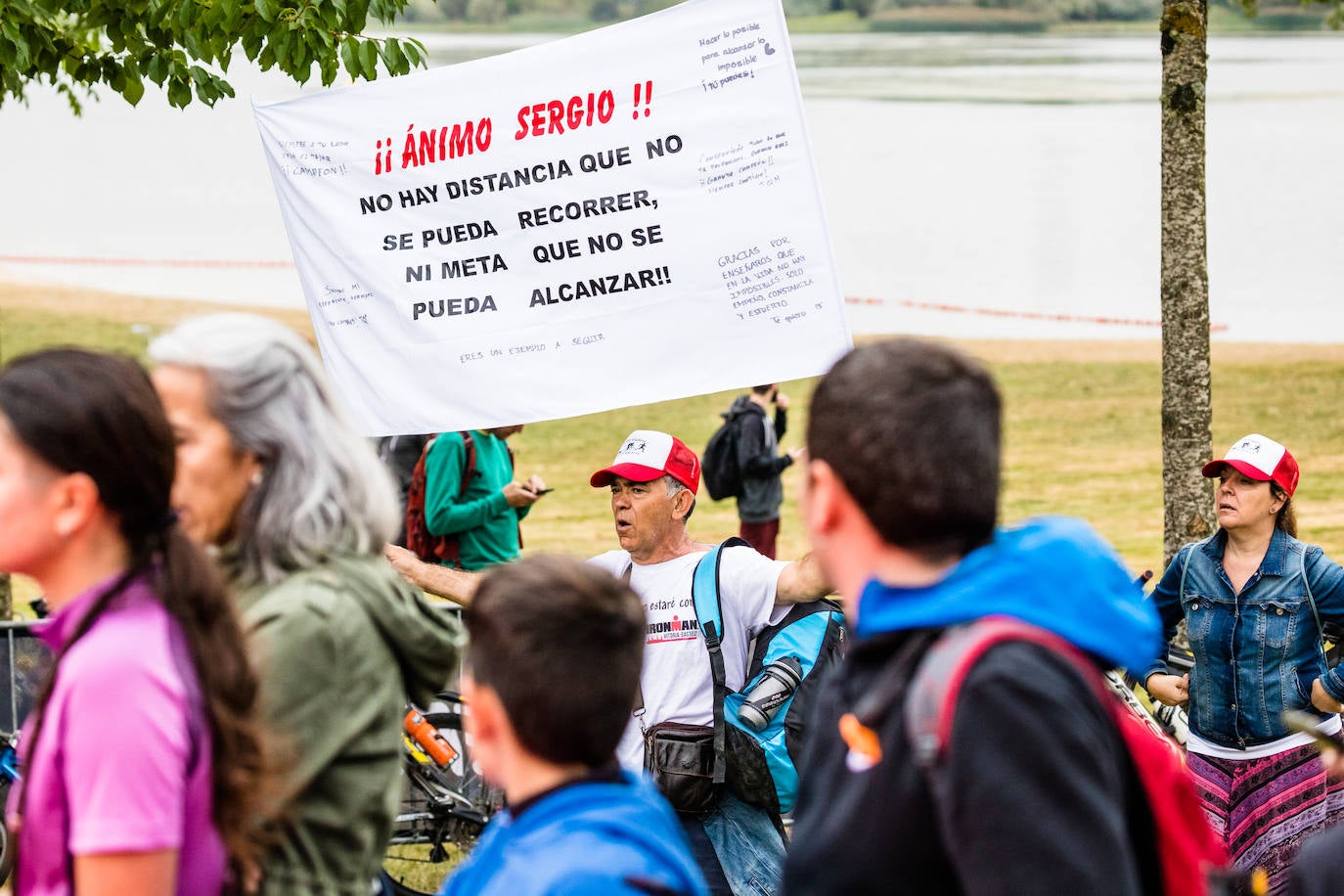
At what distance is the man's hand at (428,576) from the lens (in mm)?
4707

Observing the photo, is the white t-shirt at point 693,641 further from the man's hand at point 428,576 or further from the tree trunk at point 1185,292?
the tree trunk at point 1185,292

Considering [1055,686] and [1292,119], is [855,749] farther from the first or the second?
[1292,119]

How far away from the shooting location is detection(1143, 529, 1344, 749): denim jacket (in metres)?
5.44

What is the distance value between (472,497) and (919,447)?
19.4ft

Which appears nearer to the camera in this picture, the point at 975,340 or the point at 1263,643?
the point at 1263,643

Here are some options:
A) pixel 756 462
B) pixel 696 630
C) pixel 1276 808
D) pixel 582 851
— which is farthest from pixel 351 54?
pixel 756 462

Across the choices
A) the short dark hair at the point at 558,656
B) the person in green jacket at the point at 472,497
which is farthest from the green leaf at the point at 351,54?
the short dark hair at the point at 558,656

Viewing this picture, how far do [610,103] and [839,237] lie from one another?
36.6m

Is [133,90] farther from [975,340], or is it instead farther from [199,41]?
[975,340]

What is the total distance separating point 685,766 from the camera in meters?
4.48

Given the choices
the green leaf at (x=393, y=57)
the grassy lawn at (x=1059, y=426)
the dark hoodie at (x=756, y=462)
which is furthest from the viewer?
the grassy lawn at (x=1059, y=426)

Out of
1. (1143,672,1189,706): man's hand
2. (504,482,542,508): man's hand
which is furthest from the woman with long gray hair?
(504,482,542,508): man's hand

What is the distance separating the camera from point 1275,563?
5.52 meters

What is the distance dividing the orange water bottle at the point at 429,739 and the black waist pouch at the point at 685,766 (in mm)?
1925
